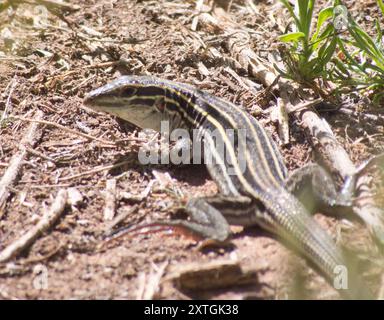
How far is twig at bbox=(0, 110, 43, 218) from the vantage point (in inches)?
181

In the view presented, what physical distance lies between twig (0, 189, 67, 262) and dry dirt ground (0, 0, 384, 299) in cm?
5

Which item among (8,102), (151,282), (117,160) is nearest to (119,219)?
(151,282)

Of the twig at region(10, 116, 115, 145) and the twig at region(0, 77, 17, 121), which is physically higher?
the twig at region(0, 77, 17, 121)

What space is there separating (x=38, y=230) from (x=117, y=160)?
130 centimetres

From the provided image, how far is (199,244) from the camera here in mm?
4074

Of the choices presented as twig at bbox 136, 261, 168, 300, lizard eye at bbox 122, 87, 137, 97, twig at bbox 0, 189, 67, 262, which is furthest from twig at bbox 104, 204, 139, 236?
lizard eye at bbox 122, 87, 137, 97

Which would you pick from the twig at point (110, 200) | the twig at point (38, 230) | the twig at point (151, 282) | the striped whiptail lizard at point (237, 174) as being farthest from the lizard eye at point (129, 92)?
the twig at point (151, 282)

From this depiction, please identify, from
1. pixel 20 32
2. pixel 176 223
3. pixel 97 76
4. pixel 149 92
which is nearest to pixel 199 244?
pixel 176 223

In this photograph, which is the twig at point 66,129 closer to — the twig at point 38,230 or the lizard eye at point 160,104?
the lizard eye at point 160,104

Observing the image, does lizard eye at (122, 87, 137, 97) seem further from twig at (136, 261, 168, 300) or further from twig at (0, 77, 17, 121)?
twig at (136, 261, 168, 300)

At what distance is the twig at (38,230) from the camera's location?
12.9 feet

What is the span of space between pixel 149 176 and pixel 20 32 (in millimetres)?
3238

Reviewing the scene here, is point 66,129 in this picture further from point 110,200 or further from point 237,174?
point 237,174

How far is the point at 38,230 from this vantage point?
4.13 metres
